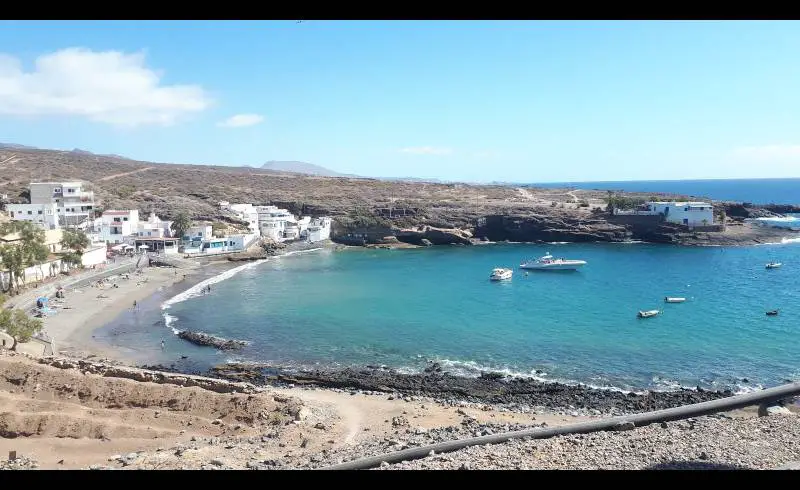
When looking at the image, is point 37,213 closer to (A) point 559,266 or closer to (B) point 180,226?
(B) point 180,226

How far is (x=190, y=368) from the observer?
2231 centimetres

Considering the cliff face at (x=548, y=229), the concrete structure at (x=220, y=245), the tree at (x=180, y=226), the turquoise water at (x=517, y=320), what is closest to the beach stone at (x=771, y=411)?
the turquoise water at (x=517, y=320)

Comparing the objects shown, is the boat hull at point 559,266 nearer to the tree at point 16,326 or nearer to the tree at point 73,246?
the tree at point 73,246

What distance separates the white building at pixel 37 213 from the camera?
165 feet

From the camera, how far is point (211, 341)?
25.9 metres

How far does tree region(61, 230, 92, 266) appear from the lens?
3878 cm

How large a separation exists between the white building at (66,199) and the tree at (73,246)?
14.1 m

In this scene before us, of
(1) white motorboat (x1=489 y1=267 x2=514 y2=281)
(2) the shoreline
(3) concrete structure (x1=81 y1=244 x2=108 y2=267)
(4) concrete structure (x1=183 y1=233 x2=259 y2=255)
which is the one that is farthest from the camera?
(4) concrete structure (x1=183 y1=233 x2=259 y2=255)

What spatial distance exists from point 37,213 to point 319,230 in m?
27.4

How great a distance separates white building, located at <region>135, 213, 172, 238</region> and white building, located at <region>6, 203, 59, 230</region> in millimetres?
6846

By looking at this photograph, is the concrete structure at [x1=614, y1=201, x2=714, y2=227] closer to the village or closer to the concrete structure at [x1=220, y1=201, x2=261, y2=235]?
the village

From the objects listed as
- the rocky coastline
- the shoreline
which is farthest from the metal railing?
the shoreline

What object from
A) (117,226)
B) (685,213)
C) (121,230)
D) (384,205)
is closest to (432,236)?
(384,205)
